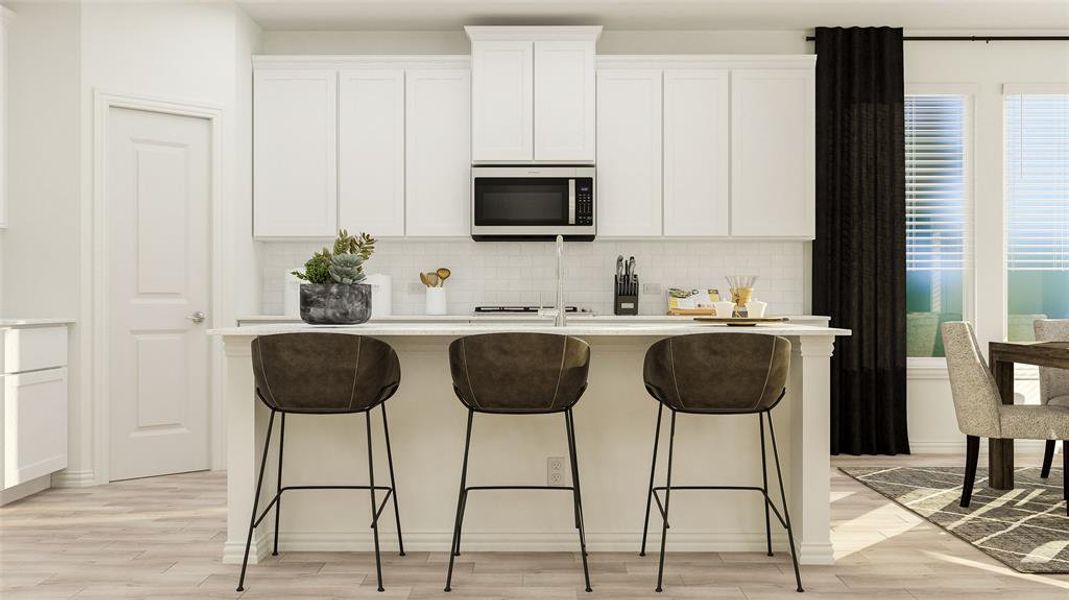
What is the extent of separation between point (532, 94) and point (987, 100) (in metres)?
3.15

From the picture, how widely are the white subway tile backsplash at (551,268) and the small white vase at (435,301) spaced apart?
0.16m

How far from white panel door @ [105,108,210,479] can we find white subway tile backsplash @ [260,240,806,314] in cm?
68

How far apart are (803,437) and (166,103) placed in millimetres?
4037

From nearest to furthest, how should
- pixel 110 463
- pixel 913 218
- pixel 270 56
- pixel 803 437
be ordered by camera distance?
pixel 803 437, pixel 110 463, pixel 270 56, pixel 913 218

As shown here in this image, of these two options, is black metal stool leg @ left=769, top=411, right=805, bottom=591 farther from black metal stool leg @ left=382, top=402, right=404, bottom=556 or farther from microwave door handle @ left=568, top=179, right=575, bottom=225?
microwave door handle @ left=568, top=179, right=575, bottom=225

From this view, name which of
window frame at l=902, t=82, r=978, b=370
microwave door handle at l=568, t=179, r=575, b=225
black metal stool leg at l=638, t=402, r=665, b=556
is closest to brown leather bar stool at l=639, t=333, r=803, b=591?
black metal stool leg at l=638, t=402, r=665, b=556

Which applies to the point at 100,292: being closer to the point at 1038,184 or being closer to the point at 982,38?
the point at 982,38

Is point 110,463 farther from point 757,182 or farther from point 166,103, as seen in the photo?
point 757,182

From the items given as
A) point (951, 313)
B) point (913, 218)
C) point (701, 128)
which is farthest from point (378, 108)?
point (951, 313)

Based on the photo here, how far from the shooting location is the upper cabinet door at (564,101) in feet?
17.4

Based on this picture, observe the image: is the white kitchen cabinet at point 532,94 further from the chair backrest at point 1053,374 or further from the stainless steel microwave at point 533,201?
the chair backrest at point 1053,374

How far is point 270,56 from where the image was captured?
5.37 metres

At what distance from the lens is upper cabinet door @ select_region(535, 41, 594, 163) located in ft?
17.4

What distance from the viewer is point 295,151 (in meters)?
5.38
